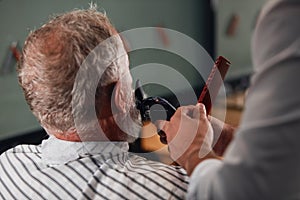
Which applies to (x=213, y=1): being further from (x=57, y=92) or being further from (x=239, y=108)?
(x=57, y=92)

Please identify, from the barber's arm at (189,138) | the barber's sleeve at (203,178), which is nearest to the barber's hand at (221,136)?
the barber's arm at (189,138)

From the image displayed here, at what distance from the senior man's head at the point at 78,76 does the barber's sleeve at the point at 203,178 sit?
13.3 inches

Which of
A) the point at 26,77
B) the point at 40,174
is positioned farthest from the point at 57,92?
the point at 40,174

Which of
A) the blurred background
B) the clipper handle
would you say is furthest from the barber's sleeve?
the blurred background

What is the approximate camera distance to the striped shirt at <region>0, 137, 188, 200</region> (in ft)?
3.52

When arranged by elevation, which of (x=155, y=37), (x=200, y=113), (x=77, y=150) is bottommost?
(x=155, y=37)

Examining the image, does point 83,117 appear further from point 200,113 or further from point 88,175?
point 200,113

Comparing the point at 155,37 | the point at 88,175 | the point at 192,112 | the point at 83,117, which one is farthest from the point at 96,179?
the point at 155,37

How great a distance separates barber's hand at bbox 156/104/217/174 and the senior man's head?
0.62 feet

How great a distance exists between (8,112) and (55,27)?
4.65 ft

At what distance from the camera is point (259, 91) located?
0.70 metres

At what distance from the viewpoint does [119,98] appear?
3.66 feet

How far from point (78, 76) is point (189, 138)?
291 millimetres

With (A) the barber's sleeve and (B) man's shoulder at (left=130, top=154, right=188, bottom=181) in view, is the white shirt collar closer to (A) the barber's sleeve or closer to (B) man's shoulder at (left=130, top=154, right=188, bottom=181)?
(B) man's shoulder at (left=130, top=154, right=188, bottom=181)
